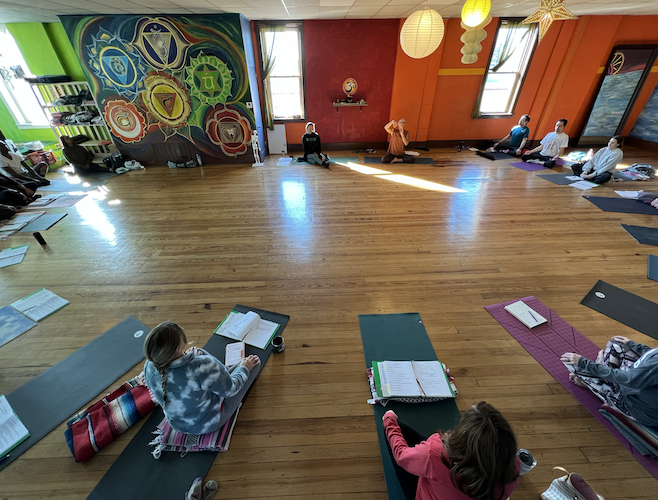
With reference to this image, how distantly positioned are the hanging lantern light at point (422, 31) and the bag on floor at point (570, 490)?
3.99m

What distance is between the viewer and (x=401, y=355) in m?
2.33

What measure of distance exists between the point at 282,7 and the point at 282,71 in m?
1.89

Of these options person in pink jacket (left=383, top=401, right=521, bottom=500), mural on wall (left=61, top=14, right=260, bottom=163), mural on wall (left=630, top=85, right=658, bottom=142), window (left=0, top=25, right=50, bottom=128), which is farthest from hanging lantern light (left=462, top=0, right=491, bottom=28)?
window (left=0, top=25, right=50, bottom=128)

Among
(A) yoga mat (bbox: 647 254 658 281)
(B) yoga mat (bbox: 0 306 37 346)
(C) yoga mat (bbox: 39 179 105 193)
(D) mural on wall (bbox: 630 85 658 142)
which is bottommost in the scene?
(B) yoga mat (bbox: 0 306 37 346)

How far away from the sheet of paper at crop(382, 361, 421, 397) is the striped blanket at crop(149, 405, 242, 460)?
3.74ft

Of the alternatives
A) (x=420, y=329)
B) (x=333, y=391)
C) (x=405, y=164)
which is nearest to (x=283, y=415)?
(x=333, y=391)

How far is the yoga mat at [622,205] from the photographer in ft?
14.2

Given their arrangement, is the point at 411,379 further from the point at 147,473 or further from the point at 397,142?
the point at 397,142

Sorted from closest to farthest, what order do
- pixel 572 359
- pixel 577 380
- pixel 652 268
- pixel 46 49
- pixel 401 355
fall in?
pixel 572 359, pixel 577 380, pixel 401 355, pixel 652 268, pixel 46 49

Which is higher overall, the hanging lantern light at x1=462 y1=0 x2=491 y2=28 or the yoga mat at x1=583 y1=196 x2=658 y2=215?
the hanging lantern light at x1=462 y1=0 x2=491 y2=28

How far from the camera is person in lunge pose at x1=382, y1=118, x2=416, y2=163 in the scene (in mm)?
6465

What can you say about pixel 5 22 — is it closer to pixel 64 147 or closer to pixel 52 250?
pixel 64 147

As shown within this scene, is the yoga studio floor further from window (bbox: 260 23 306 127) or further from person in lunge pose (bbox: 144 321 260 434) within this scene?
window (bbox: 260 23 306 127)

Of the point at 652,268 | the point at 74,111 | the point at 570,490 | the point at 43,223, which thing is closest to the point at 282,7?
the point at 43,223
